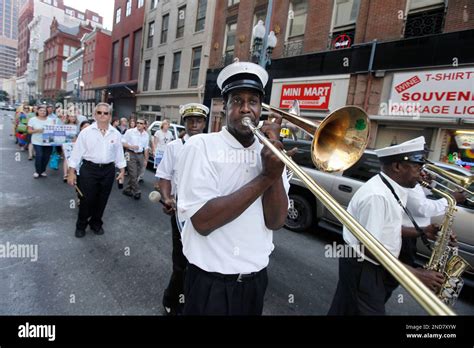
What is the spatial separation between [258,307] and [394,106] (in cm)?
963

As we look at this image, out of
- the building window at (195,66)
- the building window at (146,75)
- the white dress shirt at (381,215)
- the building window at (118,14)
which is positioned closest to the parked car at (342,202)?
the white dress shirt at (381,215)

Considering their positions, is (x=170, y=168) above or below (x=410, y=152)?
below

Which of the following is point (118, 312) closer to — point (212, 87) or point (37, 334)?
point (37, 334)

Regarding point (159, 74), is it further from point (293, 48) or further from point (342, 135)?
point (342, 135)

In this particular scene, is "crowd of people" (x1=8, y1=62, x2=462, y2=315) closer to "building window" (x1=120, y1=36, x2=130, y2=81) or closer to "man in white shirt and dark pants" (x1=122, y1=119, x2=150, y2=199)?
"man in white shirt and dark pants" (x1=122, y1=119, x2=150, y2=199)

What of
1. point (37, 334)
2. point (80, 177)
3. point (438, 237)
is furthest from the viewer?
point (80, 177)

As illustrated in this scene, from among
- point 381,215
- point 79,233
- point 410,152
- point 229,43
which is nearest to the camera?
point 381,215

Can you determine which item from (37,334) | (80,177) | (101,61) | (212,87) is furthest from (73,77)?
(37,334)

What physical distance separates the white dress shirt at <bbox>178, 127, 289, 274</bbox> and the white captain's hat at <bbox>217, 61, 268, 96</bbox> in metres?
0.27

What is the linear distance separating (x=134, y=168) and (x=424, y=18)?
10295 millimetres

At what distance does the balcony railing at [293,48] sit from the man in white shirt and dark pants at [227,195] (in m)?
12.1

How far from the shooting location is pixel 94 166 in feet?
13.3

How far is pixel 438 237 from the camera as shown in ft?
7.66

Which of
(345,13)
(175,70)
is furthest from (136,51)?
(345,13)
